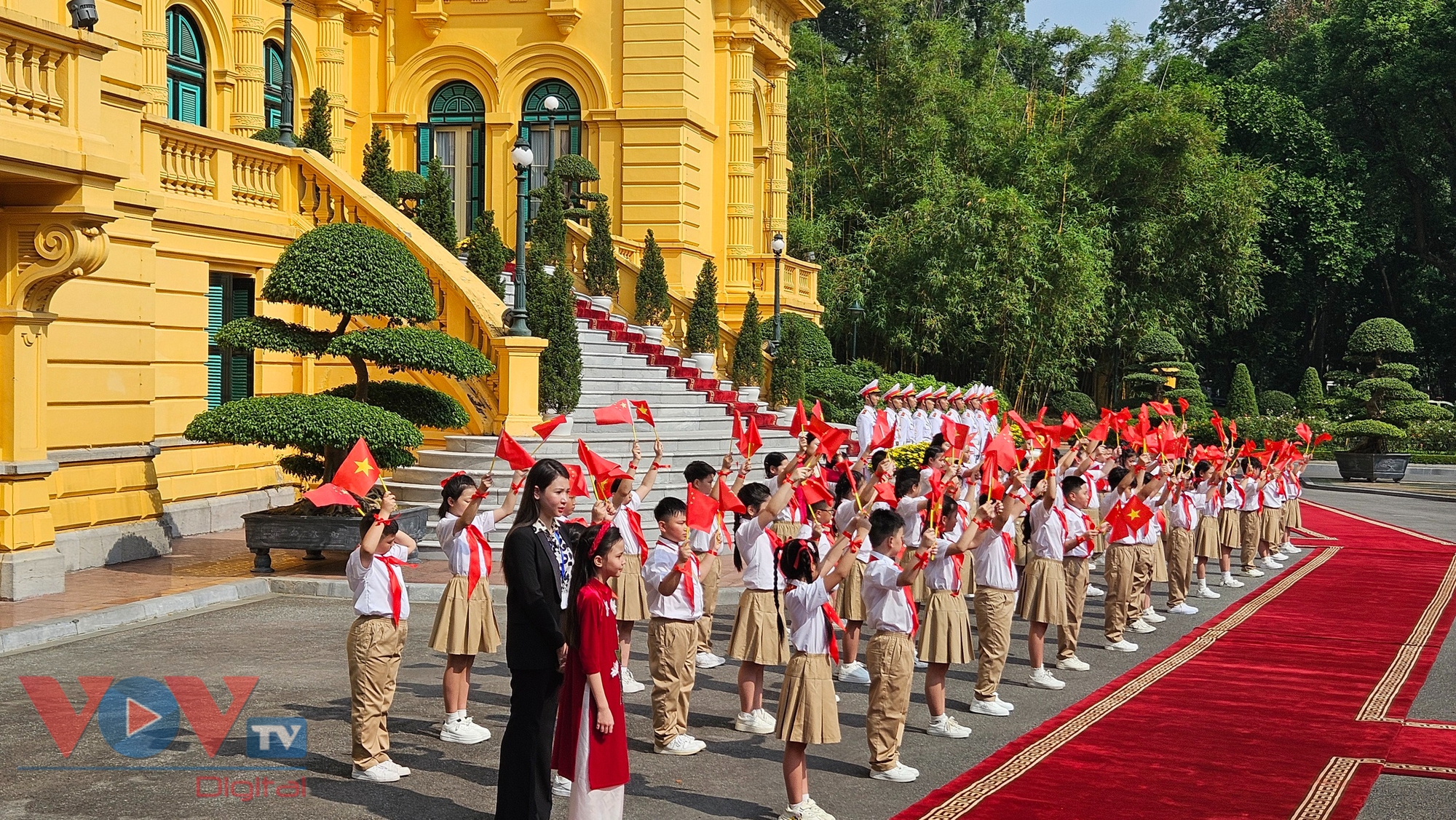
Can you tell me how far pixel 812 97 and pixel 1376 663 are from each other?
102 ft

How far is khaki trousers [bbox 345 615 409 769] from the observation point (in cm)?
780

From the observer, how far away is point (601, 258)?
24.2m

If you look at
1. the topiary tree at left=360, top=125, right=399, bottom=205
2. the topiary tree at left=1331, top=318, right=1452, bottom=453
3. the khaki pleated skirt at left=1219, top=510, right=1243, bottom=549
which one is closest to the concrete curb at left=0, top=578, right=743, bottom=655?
the khaki pleated skirt at left=1219, top=510, right=1243, bottom=549

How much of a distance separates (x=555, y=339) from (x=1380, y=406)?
26.8m

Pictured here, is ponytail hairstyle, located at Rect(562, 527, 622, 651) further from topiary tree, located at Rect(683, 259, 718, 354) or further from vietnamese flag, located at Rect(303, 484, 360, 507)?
topiary tree, located at Rect(683, 259, 718, 354)

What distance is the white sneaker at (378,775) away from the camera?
25.5 ft

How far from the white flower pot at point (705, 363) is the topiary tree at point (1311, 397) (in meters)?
23.6

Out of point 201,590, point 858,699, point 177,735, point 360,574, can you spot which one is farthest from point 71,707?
point 858,699

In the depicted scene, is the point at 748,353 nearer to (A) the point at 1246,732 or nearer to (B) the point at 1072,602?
(B) the point at 1072,602

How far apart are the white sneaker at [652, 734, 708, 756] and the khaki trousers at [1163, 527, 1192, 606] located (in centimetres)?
810

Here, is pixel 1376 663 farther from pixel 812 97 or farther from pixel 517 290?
pixel 812 97

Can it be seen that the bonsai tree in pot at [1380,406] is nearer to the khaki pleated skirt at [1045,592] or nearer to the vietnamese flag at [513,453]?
the khaki pleated skirt at [1045,592]

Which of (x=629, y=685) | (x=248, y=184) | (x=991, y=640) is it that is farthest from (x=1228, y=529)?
(x=248, y=184)

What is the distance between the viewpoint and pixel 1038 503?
11.4m
